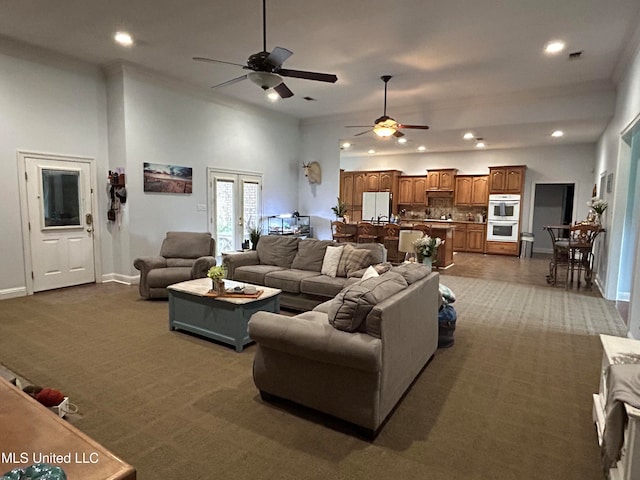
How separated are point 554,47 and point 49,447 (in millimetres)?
6115

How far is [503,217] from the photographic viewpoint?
35.3 ft

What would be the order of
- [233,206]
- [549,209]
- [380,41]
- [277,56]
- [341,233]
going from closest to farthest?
[277,56] → [380,41] → [233,206] → [341,233] → [549,209]

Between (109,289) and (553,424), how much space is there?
230 inches

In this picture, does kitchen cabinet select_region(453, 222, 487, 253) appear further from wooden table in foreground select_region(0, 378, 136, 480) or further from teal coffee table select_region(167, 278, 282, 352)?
wooden table in foreground select_region(0, 378, 136, 480)

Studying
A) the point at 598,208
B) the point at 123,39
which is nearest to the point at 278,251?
the point at 123,39

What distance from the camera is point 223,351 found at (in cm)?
354

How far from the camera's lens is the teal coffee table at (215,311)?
139 inches

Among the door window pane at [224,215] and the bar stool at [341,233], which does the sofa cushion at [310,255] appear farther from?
the bar stool at [341,233]

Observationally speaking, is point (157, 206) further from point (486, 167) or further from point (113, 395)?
point (486, 167)

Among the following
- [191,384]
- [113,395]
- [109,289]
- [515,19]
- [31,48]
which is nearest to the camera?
[113,395]

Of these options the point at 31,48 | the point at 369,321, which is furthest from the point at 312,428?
the point at 31,48

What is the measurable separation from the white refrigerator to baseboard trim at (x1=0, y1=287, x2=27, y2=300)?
9.19 m

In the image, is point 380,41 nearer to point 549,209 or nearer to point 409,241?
point 409,241

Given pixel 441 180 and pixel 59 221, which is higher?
pixel 441 180
